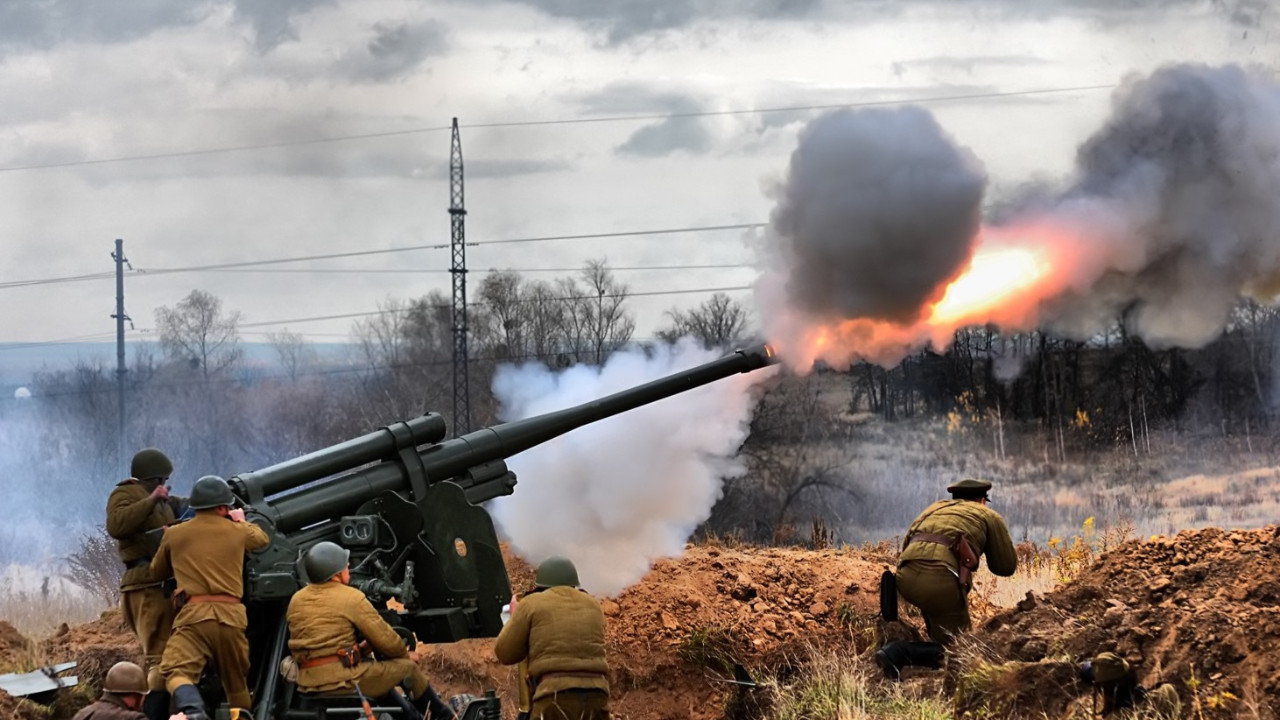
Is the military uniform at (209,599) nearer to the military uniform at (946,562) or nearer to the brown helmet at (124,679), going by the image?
the brown helmet at (124,679)

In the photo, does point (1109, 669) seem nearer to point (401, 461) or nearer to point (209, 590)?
point (401, 461)

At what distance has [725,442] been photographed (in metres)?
16.6

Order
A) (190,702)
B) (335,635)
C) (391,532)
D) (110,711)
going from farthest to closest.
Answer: (391,532)
(190,702)
(335,635)
(110,711)

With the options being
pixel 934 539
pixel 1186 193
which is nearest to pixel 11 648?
pixel 934 539

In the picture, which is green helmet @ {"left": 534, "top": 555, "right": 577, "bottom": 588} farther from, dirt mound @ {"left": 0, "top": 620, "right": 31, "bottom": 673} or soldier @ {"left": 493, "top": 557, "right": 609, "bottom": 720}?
dirt mound @ {"left": 0, "top": 620, "right": 31, "bottom": 673}

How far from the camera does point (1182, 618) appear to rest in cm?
1034

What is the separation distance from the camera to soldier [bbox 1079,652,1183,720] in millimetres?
9594

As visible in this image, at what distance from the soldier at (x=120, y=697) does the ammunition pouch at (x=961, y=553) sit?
20.7ft

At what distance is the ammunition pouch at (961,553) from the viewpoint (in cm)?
1244

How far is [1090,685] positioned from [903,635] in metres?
3.78

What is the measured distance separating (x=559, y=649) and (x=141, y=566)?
3.89m

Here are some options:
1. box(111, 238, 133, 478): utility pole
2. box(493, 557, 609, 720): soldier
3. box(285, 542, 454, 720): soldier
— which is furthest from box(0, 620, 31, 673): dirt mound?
box(111, 238, 133, 478): utility pole

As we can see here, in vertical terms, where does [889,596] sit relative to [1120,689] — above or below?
above

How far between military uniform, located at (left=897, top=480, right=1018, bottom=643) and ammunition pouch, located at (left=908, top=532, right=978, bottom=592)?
0.01 meters
